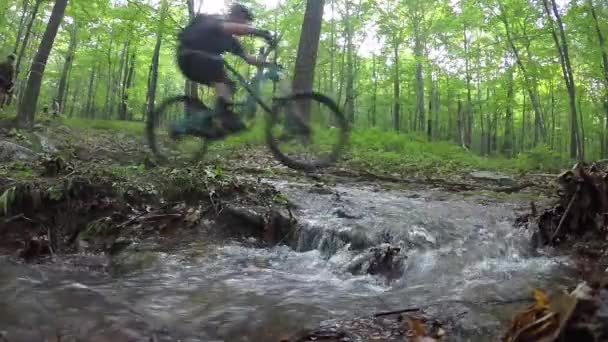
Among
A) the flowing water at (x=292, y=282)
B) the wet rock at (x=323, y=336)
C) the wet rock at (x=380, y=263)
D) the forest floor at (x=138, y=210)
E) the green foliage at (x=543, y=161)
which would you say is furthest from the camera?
the green foliage at (x=543, y=161)

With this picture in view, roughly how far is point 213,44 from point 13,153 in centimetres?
461

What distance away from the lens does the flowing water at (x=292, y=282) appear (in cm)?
265

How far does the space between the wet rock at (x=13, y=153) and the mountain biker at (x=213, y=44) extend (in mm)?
3842

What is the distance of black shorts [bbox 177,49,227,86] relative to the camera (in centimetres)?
546

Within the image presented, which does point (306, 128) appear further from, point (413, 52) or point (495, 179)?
point (413, 52)

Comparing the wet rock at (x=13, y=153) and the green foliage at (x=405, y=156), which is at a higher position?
the green foliage at (x=405, y=156)

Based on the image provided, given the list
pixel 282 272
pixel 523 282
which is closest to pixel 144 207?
pixel 282 272

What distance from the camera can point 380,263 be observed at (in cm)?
418

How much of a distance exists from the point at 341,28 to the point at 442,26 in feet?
21.5

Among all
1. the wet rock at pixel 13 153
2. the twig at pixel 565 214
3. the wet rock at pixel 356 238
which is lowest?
the wet rock at pixel 356 238

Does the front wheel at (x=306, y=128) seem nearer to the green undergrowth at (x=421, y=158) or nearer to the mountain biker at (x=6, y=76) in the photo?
the green undergrowth at (x=421, y=158)

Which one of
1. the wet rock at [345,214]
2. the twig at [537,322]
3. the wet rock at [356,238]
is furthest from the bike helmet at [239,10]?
the twig at [537,322]

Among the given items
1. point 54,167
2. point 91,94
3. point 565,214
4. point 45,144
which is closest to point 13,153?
point 45,144

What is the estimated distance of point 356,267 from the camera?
13.6ft
